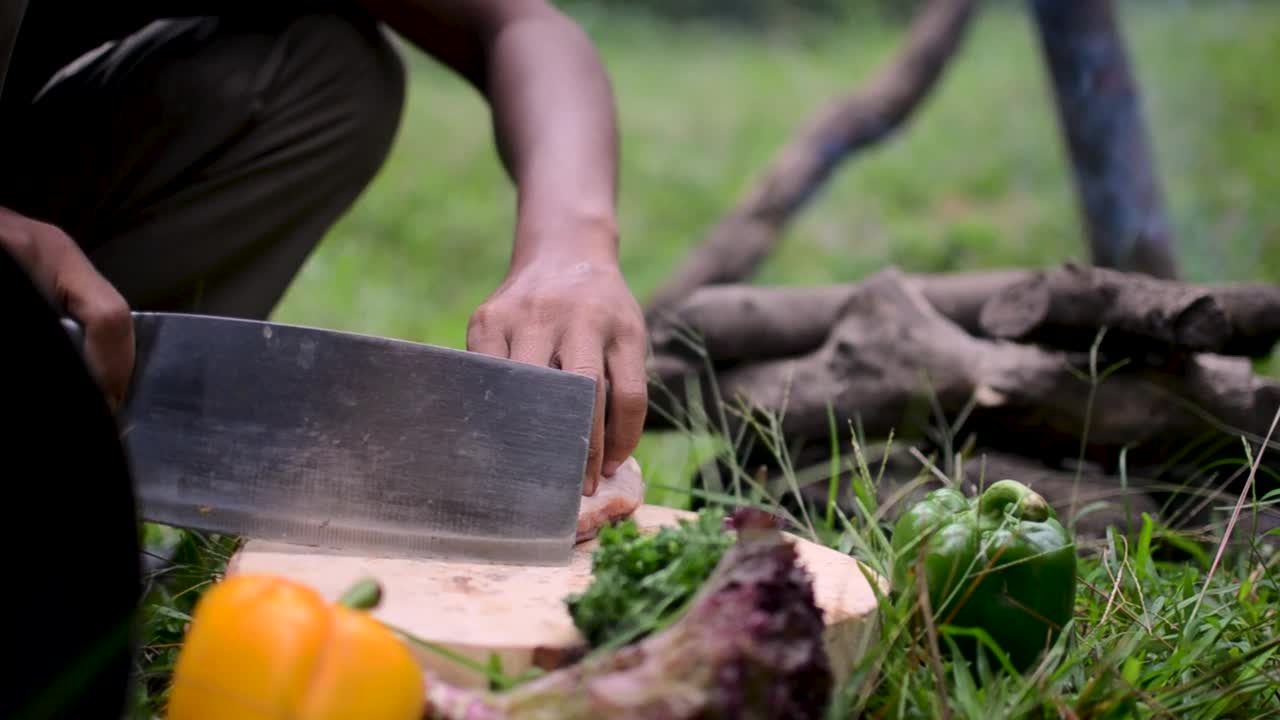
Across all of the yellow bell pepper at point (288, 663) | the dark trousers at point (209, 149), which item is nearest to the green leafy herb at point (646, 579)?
the yellow bell pepper at point (288, 663)

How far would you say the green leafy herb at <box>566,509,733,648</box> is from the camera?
1247mm

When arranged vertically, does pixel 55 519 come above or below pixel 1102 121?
above

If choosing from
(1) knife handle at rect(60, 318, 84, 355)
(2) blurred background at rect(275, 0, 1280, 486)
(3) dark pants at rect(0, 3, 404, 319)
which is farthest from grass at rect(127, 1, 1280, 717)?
(1) knife handle at rect(60, 318, 84, 355)

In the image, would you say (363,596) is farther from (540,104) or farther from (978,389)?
(978,389)

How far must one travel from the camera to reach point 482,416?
1.46 m

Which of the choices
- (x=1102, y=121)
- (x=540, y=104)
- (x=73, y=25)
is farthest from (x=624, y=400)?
(x=1102, y=121)

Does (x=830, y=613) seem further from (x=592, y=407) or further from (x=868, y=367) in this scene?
(x=868, y=367)

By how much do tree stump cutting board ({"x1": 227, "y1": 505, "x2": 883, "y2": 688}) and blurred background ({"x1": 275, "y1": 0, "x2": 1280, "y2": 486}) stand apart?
3266 mm

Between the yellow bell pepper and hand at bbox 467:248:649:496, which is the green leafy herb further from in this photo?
hand at bbox 467:248:649:496

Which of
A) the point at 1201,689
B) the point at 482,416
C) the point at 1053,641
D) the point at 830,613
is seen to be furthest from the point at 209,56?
the point at 1201,689

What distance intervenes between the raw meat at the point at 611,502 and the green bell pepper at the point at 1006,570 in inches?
15.8

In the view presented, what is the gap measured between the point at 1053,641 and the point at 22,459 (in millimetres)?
1348

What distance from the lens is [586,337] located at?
1.65m

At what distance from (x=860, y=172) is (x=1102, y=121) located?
405 cm
